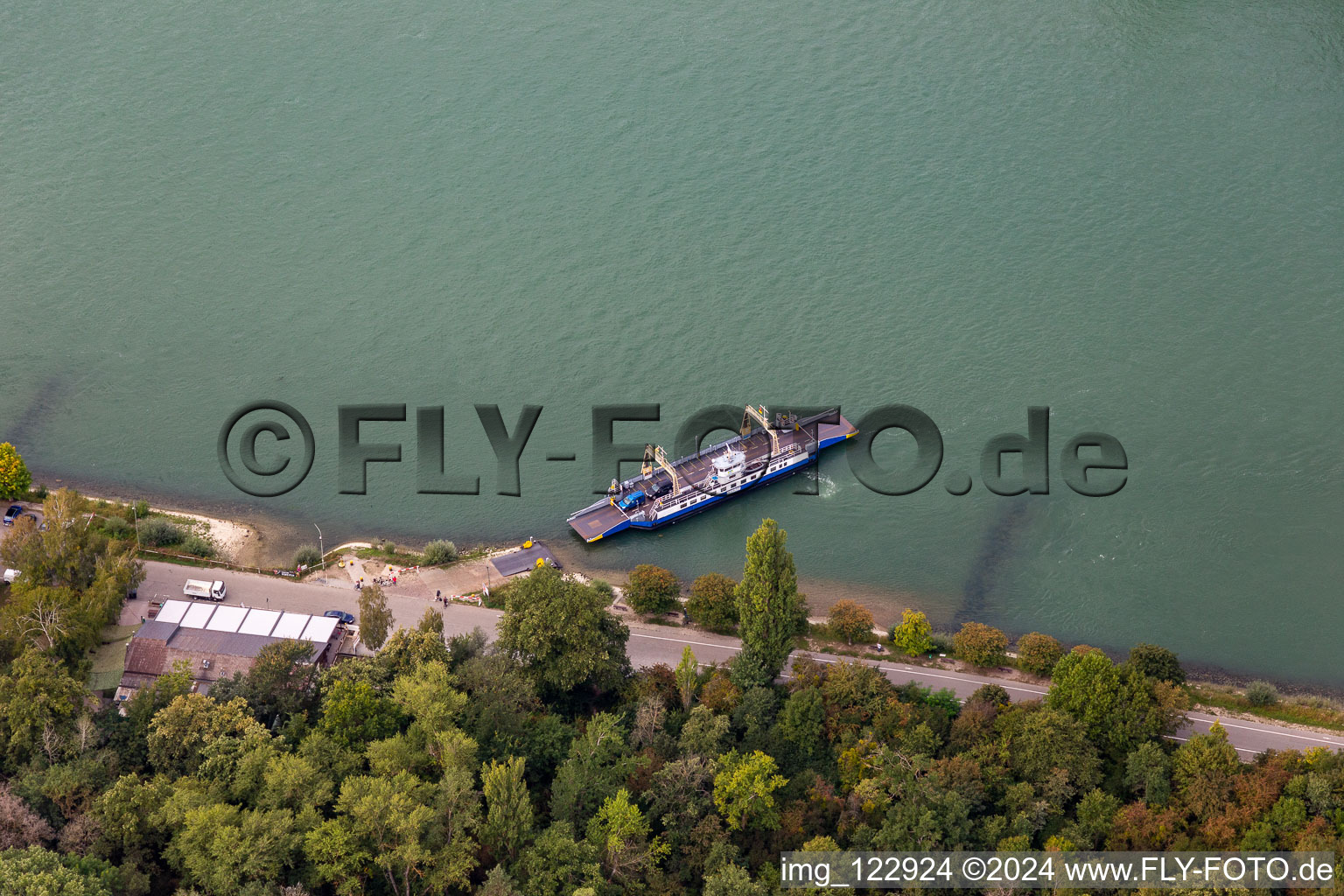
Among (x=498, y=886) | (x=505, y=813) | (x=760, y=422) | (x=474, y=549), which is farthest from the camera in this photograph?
(x=760, y=422)

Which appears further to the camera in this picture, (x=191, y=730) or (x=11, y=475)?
(x=11, y=475)

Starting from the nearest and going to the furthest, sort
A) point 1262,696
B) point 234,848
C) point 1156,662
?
point 234,848 → point 1156,662 → point 1262,696

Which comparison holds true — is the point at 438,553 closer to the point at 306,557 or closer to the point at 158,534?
the point at 306,557

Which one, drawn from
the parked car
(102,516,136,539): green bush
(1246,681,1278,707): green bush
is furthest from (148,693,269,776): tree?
(1246,681,1278,707): green bush

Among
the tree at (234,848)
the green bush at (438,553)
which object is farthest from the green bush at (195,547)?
the tree at (234,848)

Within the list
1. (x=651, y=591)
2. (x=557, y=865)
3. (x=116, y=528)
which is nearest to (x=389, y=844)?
(x=557, y=865)

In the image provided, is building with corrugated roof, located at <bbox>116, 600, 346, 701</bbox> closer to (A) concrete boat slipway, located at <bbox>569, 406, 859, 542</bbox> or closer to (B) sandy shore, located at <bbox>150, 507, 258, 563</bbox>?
(B) sandy shore, located at <bbox>150, 507, 258, 563</bbox>
